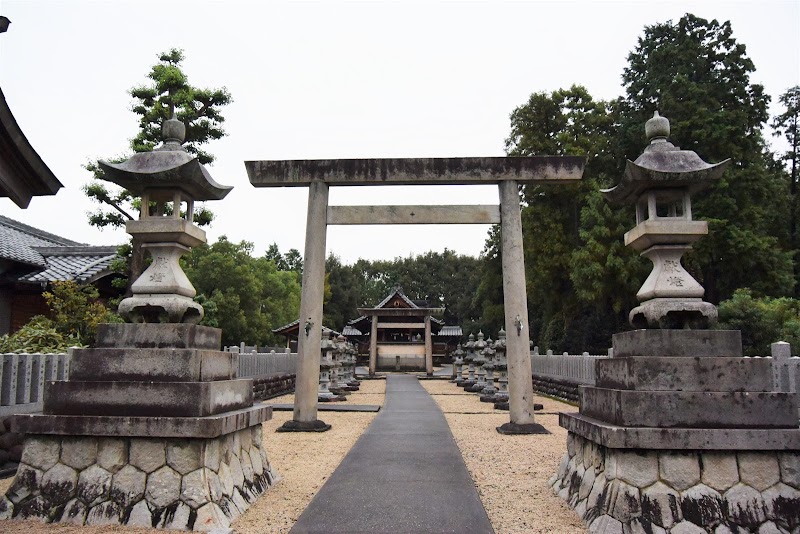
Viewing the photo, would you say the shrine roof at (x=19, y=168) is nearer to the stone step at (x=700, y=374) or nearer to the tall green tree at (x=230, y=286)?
the stone step at (x=700, y=374)

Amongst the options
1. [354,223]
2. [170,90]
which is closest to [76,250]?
[170,90]

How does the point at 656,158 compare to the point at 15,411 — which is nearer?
the point at 656,158

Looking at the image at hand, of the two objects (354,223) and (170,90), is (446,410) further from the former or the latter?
(170,90)

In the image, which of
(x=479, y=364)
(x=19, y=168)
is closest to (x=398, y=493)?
(x=19, y=168)

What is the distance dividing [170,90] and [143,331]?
14.9 metres

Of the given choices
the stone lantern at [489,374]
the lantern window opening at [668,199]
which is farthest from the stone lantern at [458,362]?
the lantern window opening at [668,199]

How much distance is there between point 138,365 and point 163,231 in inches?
46.3

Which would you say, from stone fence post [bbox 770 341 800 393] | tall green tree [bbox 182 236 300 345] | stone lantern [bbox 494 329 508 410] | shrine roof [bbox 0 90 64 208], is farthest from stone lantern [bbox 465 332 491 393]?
shrine roof [bbox 0 90 64 208]

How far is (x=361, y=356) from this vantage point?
1666 inches

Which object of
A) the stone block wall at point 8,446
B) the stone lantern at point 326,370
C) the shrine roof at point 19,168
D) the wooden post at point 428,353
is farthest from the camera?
the wooden post at point 428,353

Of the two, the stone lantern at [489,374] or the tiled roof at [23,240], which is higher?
the tiled roof at [23,240]

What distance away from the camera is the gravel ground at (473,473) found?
4246 millimetres

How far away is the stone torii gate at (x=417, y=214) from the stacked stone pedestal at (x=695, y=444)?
16.9 ft

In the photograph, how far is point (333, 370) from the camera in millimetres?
18938
